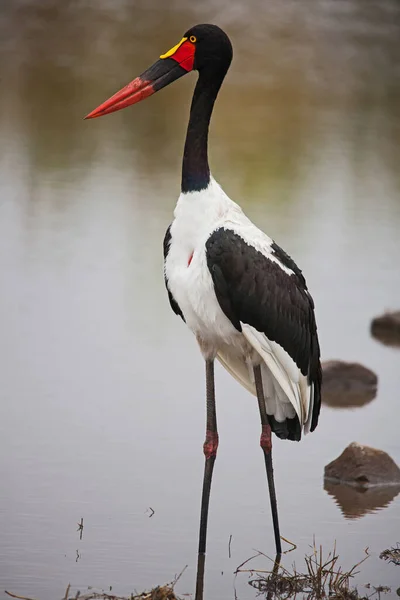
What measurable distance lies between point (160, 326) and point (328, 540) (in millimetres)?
3885

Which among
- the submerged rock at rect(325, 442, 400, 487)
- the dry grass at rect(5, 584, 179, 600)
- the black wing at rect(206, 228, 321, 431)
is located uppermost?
the black wing at rect(206, 228, 321, 431)

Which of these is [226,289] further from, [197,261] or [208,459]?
[208,459]

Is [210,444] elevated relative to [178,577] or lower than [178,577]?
elevated

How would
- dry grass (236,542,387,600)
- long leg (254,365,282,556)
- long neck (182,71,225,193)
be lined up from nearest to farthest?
dry grass (236,542,387,600), long neck (182,71,225,193), long leg (254,365,282,556)

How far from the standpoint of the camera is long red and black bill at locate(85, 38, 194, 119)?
7.07m

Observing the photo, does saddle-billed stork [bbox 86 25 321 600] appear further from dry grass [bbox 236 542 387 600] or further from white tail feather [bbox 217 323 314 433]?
dry grass [bbox 236 542 387 600]

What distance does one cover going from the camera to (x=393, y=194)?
1695 centimetres

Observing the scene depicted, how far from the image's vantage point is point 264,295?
6.71m

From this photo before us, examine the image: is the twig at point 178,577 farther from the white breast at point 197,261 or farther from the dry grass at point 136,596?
the white breast at point 197,261

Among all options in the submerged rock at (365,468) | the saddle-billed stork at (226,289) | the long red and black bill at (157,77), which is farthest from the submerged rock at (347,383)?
the long red and black bill at (157,77)

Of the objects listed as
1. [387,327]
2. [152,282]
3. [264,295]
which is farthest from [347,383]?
[264,295]

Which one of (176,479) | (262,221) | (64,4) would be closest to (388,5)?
(64,4)

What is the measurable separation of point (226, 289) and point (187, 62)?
1.13 meters

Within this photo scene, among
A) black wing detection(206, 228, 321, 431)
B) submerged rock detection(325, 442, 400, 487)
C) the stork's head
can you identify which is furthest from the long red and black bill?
submerged rock detection(325, 442, 400, 487)
